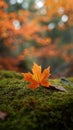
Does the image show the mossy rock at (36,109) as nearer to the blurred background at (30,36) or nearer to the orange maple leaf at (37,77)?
the orange maple leaf at (37,77)

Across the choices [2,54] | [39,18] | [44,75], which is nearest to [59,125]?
[44,75]

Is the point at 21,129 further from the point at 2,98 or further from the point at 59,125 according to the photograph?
the point at 2,98

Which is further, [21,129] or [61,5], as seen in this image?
[61,5]

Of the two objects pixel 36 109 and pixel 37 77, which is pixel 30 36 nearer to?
pixel 37 77

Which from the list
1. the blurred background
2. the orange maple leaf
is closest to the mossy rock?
the orange maple leaf

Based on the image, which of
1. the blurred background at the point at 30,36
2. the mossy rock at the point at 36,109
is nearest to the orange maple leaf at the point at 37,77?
the mossy rock at the point at 36,109
